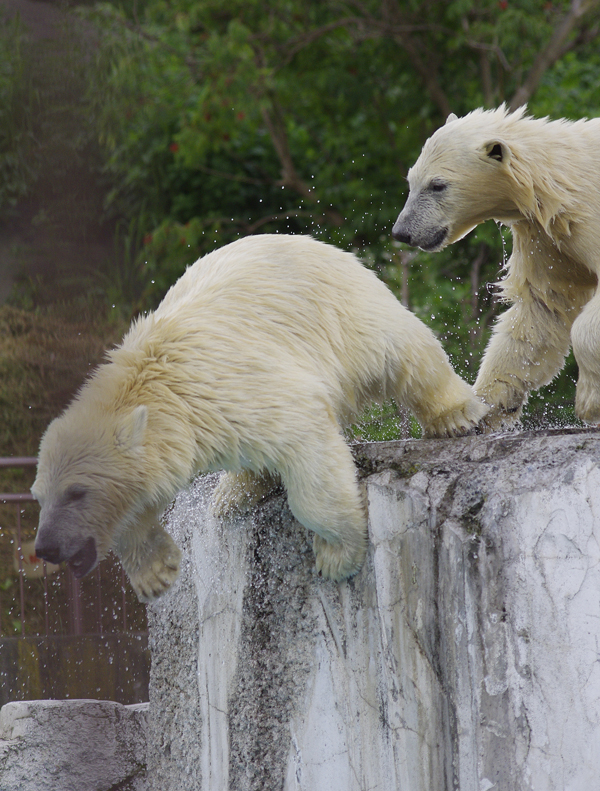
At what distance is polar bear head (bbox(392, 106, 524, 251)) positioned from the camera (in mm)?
2799

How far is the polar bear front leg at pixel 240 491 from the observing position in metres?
2.89

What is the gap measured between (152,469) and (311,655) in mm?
834

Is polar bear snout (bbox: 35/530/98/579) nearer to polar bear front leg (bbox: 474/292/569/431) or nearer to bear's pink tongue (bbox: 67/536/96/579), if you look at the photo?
bear's pink tongue (bbox: 67/536/96/579)

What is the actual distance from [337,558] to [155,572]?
22.8 inches

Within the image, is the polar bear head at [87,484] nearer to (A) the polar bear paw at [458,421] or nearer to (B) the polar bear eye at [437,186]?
→ (A) the polar bear paw at [458,421]

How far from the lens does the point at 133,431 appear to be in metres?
2.26

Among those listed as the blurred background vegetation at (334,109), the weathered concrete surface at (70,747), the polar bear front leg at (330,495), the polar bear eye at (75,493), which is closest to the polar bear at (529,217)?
the polar bear front leg at (330,495)

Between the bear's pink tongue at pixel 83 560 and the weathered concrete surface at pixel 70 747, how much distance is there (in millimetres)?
2077

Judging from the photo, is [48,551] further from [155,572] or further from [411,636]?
[411,636]

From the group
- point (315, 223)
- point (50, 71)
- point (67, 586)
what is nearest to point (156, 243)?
point (315, 223)

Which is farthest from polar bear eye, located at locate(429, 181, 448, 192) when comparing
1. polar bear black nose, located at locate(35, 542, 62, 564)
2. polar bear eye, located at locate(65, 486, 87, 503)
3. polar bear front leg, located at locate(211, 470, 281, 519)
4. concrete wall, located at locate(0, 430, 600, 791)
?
polar bear black nose, located at locate(35, 542, 62, 564)

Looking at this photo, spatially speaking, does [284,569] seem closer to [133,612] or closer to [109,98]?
[109,98]

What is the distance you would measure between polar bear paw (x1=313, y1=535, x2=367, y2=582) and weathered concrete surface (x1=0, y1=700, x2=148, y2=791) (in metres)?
2.01

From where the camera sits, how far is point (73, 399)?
7.88 feet
